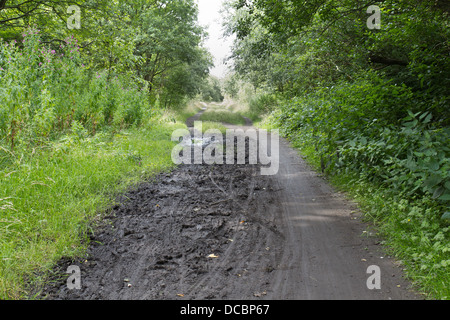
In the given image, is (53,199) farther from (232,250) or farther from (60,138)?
(60,138)

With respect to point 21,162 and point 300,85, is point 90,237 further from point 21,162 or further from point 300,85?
point 300,85

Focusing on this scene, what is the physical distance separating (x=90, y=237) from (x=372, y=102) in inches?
200

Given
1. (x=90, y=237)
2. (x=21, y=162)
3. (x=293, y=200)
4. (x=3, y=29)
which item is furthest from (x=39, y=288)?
(x=3, y=29)

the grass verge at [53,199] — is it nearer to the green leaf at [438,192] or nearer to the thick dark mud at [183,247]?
the thick dark mud at [183,247]

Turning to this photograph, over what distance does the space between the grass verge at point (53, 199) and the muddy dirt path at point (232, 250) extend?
0.79ft

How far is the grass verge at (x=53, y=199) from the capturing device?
9.91 feet

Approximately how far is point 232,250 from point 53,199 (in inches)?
103

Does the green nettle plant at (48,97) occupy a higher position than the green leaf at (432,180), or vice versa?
the green nettle plant at (48,97)

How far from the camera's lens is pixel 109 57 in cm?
1155
